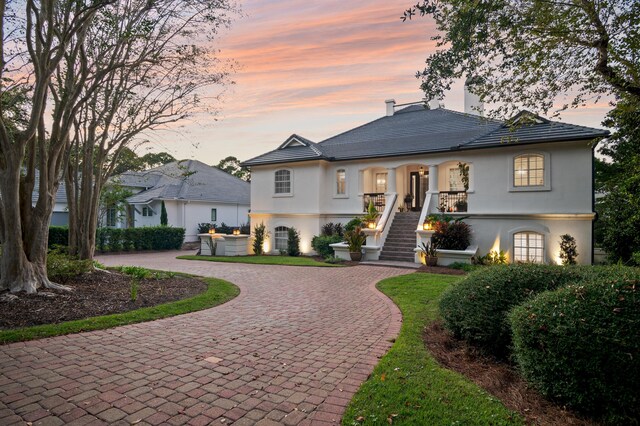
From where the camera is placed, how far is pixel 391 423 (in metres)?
2.97

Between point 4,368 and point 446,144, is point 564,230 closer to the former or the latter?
point 446,144

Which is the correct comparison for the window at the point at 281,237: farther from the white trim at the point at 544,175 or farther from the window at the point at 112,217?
the window at the point at 112,217

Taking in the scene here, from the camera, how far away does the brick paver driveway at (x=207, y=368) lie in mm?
3229

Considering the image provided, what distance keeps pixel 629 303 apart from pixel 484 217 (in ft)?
40.9

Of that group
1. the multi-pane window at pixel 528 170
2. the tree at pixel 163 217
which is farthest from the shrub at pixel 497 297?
the tree at pixel 163 217

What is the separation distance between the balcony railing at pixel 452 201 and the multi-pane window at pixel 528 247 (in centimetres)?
242

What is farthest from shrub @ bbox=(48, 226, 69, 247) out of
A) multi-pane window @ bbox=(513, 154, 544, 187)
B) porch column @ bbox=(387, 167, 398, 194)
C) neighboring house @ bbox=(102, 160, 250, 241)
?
multi-pane window @ bbox=(513, 154, 544, 187)

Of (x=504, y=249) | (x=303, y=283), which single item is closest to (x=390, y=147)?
(x=504, y=249)

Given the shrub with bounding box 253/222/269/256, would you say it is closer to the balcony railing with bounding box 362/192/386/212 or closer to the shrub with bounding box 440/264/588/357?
the balcony railing with bounding box 362/192/386/212

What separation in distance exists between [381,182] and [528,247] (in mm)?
7956

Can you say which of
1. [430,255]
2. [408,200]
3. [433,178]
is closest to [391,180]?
[433,178]

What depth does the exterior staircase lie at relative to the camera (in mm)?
14875

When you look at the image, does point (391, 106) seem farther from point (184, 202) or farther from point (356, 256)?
point (184, 202)

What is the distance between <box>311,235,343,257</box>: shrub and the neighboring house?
1103 centimetres
